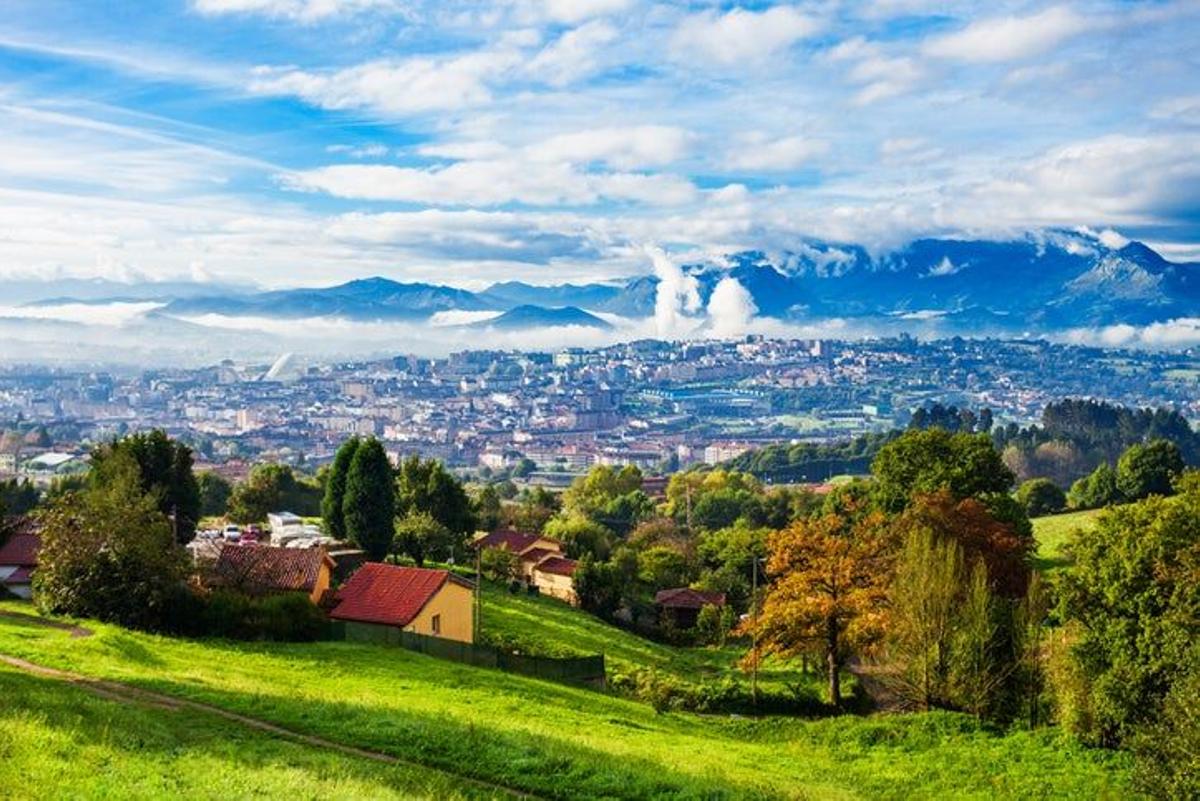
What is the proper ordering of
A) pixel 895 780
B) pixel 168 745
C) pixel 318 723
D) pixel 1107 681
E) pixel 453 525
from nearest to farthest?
1. pixel 168 745
2. pixel 318 723
3. pixel 895 780
4. pixel 1107 681
5. pixel 453 525

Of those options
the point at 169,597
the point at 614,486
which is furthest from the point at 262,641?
the point at 614,486

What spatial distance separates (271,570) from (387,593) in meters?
3.23

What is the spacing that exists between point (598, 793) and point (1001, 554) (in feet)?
64.7

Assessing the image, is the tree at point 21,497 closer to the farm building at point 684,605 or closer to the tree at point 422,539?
the tree at point 422,539

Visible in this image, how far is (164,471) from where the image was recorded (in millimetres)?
41625

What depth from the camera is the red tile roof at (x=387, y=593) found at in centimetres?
2967

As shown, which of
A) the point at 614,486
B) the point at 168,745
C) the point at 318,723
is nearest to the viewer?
the point at 168,745

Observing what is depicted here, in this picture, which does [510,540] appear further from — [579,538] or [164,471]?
[164,471]

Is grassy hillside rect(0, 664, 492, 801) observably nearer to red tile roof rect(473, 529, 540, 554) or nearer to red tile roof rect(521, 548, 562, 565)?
red tile roof rect(521, 548, 562, 565)

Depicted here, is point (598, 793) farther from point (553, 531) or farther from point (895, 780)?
point (553, 531)

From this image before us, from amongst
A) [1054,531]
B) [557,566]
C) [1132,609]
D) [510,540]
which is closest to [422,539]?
[557,566]

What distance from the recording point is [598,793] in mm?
14508

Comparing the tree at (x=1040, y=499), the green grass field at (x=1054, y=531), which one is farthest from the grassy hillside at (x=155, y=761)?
the tree at (x=1040, y=499)

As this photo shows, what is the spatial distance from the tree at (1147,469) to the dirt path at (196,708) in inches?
2094
